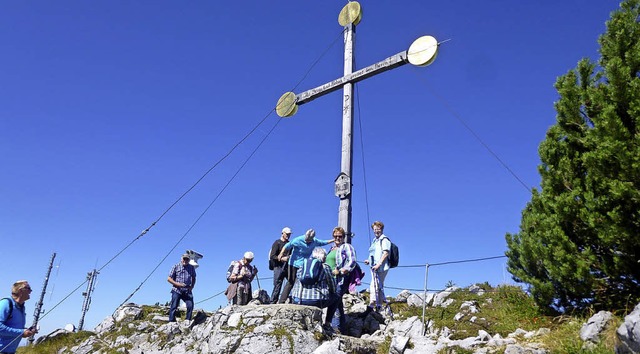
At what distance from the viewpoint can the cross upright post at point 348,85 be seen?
1126 centimetres

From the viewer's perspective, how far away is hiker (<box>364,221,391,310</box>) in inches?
371

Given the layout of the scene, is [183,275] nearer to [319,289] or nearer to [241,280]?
[241,280]

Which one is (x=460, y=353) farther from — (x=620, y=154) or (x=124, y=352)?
(x=124, y=352)

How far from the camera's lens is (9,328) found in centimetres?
578

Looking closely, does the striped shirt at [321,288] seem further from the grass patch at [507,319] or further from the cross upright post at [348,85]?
the cross upright post at [348,85]

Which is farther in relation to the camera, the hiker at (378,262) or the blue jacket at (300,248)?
the hiker at (378,262)

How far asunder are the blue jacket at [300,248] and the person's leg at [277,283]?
2.81 ft

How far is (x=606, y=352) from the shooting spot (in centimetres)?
523

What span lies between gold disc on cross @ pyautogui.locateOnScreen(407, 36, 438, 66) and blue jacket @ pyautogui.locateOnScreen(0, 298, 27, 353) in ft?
32.1

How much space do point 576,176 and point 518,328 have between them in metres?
2.70

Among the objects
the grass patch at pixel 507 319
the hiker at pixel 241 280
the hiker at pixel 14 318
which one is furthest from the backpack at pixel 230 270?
the hiker at pixel 14 318

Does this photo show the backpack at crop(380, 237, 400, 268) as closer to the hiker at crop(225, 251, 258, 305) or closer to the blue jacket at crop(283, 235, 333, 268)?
the blue jacket at crop(283, 235, 333, 268)

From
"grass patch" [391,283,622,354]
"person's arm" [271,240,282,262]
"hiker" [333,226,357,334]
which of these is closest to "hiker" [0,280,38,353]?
"person's arm" [271,240,282,262]

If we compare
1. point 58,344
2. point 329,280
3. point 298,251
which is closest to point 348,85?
point 298,251
